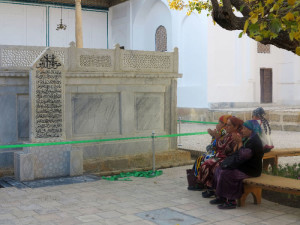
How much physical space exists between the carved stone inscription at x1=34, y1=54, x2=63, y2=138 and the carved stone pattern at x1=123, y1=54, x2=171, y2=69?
1.94 metres

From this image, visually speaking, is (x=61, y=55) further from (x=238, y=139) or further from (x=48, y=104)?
(x=238, y=139)

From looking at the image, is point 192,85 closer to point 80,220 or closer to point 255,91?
point 255,91

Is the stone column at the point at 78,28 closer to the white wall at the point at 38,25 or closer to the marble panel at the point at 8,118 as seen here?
the white wall at the point at 38,25

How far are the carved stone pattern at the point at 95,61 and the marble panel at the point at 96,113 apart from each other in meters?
0.65

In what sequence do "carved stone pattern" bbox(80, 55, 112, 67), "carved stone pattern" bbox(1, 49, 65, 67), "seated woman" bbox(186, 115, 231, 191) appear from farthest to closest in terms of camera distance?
1. "carved stone pattern" bbox(80, 55, 112, 67)
2. "carved stone pattern" bbox(1, 49, 65, 67)
3. "seated woman" bbox(186, 115, 231, 191)

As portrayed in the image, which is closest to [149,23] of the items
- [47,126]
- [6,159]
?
[6,159]

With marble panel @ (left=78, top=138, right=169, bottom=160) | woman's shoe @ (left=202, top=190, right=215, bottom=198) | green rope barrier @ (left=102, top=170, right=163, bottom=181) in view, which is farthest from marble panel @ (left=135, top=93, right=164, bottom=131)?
woman's shoe @ (left=202, top=190, right=215, bottom=198)

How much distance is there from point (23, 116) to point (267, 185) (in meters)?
5.36

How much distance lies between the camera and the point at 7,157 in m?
8.53

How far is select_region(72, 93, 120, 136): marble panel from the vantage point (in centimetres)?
890

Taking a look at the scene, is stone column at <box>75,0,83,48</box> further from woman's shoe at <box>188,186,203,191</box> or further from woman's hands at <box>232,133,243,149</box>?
woman's hands at <box>232,133,243,149</box>

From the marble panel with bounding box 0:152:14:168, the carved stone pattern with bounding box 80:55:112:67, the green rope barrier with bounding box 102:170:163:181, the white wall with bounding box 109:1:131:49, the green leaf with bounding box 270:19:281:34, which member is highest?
the white wall with bounding box 109:1:131:49

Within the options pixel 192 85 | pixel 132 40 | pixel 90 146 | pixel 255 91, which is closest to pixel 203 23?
pixel 192 85

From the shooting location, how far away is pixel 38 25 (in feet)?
79.7
